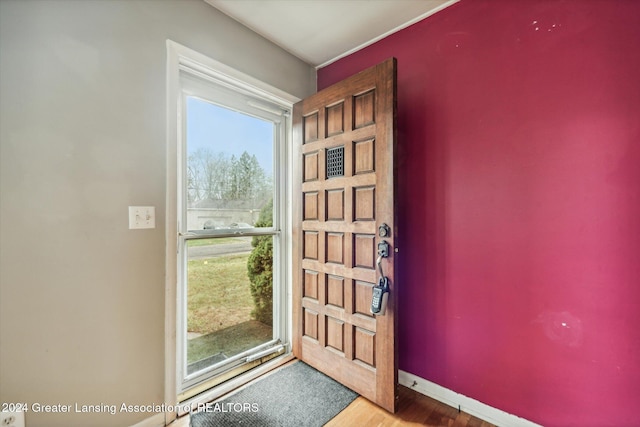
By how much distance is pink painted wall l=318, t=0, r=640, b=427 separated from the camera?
1.27 metres

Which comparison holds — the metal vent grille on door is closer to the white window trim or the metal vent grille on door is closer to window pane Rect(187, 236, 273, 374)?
window pane Rect(187, 236, 273, 374)

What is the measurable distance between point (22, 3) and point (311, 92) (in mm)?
1838

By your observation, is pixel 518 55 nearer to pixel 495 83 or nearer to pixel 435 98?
pixel 495 83

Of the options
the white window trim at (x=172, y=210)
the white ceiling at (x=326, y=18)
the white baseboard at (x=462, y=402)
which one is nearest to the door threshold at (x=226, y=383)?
the white window trim at (x=172, y=210)

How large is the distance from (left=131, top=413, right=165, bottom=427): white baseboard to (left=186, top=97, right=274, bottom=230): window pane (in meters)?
1.10

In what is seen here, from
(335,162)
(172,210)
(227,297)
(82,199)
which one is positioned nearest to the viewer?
(82,199)

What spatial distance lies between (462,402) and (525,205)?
1.27 metres

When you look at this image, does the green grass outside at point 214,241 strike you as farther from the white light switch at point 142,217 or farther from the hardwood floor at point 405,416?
the hardwood floor at point 405,416

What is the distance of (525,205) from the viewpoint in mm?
1494

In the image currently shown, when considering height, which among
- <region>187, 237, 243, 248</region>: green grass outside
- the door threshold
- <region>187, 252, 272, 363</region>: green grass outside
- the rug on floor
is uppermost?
<region>187, 237, 243, 248</region>: green grass outside

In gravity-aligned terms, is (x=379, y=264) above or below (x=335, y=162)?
below

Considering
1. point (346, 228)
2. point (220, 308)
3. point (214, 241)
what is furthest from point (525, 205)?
point (220, 308)

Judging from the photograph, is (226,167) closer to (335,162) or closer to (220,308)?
(335,162)

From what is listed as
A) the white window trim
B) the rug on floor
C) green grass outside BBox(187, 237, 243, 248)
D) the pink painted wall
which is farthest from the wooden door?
the white window trim
